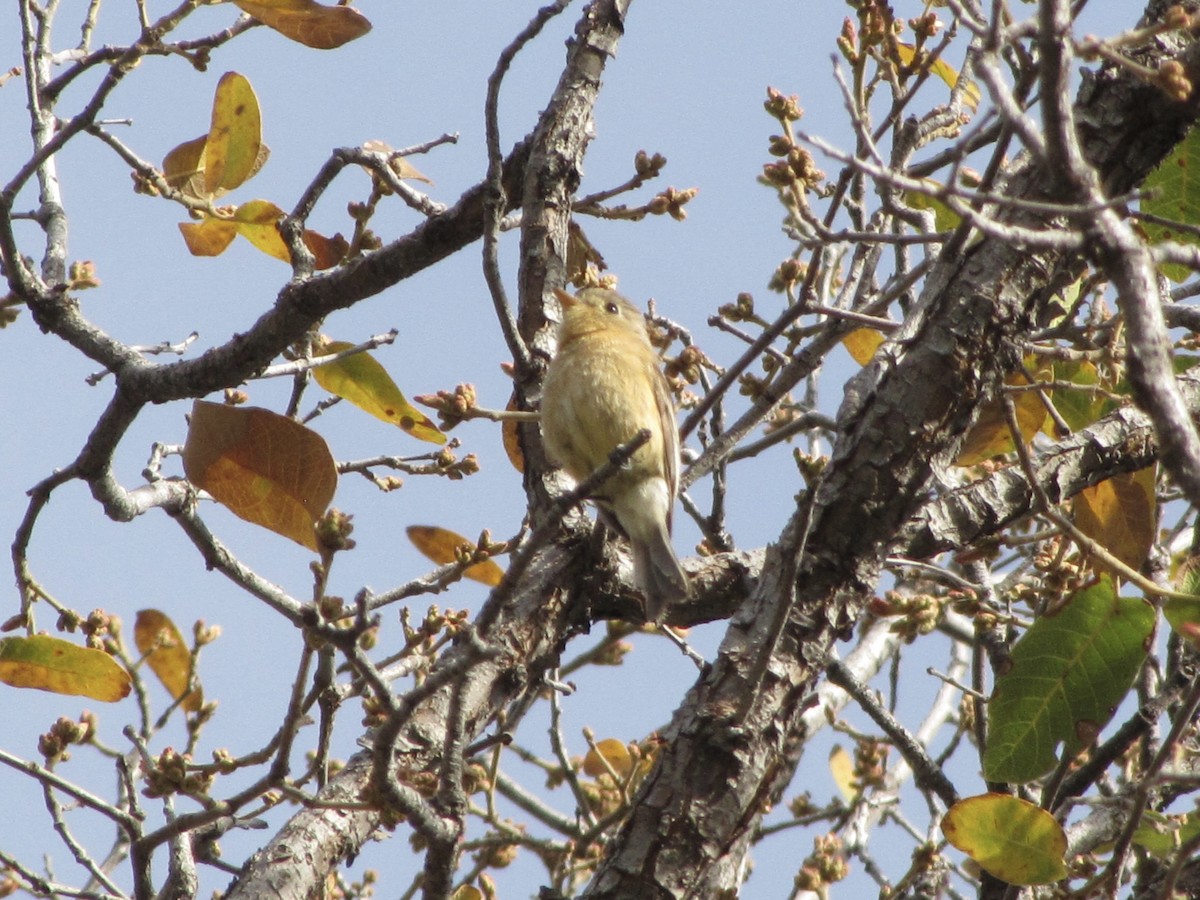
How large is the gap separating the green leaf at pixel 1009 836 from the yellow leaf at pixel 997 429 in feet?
3.60

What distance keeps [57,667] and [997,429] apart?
110 inches

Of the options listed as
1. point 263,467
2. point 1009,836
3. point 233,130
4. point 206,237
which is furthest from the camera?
point 206,237

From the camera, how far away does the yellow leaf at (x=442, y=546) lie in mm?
4570

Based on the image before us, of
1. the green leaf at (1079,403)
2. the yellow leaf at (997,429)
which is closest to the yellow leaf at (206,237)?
the yellow leaf at (997,429)

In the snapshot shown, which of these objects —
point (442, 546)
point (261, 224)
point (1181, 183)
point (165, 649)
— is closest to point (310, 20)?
point (261, 224)

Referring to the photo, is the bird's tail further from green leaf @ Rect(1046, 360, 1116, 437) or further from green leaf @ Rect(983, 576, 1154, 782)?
green leaf @ Rect(1046, 360, 1116, 437)

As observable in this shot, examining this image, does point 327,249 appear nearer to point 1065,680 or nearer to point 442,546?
point 442,546

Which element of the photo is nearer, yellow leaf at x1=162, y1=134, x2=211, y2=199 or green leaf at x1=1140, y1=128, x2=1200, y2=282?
green leaf at x1=1140, y1=128, x2=1200, y2=282

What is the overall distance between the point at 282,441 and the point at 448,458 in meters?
1.56

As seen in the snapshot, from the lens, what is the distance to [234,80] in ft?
13.7

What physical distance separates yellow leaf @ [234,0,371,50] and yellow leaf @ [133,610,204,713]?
2040mm

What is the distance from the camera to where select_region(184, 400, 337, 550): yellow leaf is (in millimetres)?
2975

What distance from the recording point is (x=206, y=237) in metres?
4.30

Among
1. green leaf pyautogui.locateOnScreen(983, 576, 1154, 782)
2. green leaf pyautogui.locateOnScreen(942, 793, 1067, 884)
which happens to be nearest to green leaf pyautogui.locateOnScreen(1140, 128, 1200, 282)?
green leaf pyautogui.locateOnScreen(983, 576, 1154, 782)
